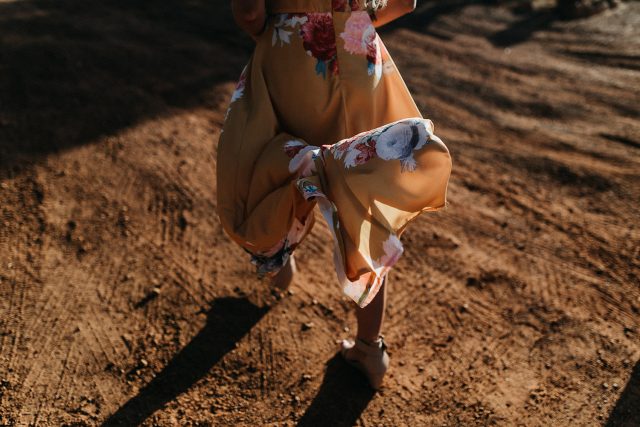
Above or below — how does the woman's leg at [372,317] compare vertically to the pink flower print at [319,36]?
below

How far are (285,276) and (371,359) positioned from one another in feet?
2.18

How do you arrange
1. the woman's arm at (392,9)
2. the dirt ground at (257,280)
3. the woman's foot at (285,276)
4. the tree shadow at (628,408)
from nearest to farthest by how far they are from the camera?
the woman's arm at (392,9) → the tree shadow at (628,408) → the dirt ground at (257,280) → the woman's foot at (285,276)

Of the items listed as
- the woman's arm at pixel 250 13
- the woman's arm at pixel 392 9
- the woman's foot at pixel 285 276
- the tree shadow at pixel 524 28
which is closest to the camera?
the woman's arm at pixel 250 13

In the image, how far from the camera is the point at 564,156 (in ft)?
13.0

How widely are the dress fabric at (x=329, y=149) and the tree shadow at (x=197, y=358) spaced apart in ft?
1.72

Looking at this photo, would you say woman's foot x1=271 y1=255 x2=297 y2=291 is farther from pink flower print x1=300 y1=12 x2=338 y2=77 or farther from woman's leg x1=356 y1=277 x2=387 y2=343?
pink flower print x1=300 y1=12 x2=338 y2=77

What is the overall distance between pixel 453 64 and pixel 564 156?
1.75 m

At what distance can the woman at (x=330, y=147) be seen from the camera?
1.77m

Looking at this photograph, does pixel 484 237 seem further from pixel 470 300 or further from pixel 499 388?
pixel 499 388

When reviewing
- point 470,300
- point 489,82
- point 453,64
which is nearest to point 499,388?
point 470,300

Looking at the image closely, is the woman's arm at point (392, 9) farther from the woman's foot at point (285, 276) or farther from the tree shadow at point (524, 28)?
the tree shadow at point (524, 28)

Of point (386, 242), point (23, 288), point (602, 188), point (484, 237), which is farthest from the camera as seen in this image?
point (602, 188)

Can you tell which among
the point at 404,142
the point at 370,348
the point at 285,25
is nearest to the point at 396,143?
the point at 404,142

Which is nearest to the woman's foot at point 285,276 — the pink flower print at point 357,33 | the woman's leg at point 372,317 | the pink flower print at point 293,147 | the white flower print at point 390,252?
the woman's leg at point 372,317
